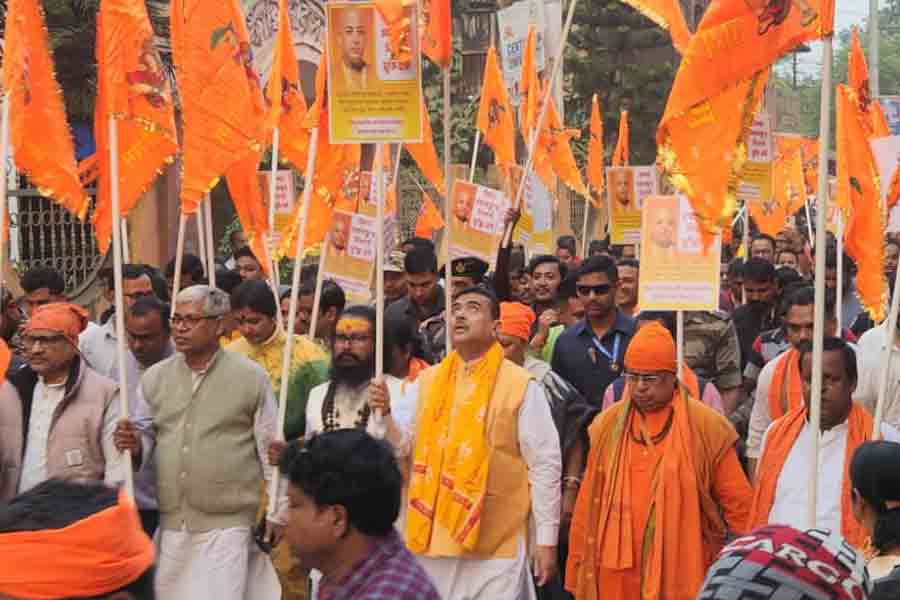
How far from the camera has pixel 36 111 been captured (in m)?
9.02

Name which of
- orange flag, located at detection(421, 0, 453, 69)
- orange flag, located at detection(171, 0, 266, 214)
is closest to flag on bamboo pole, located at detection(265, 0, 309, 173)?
orange flag, located at detection(171, 0, 266, 214)

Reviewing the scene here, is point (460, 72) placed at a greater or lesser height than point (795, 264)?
greater

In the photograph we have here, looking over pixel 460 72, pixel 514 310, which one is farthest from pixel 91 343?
pixel 460 72

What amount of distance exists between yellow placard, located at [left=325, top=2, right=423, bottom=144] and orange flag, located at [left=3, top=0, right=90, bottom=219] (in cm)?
150

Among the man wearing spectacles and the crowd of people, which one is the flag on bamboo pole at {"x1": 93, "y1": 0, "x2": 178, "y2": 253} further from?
the man wearing spectacles

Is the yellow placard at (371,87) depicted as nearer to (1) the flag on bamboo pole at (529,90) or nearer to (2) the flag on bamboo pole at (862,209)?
(2) the flag on bamboo pole at (862,209)

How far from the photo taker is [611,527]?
755cm

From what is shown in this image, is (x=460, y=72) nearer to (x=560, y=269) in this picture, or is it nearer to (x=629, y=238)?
(x=629, y=238)

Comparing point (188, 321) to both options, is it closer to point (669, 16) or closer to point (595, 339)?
point (595, 339)

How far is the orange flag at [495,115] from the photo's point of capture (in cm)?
1633

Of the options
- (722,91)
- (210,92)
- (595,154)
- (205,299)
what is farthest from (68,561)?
(595,154)

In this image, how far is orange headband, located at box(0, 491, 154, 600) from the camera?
3033mm

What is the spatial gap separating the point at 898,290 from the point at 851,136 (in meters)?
1.64

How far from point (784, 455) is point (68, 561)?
4.47 meters
